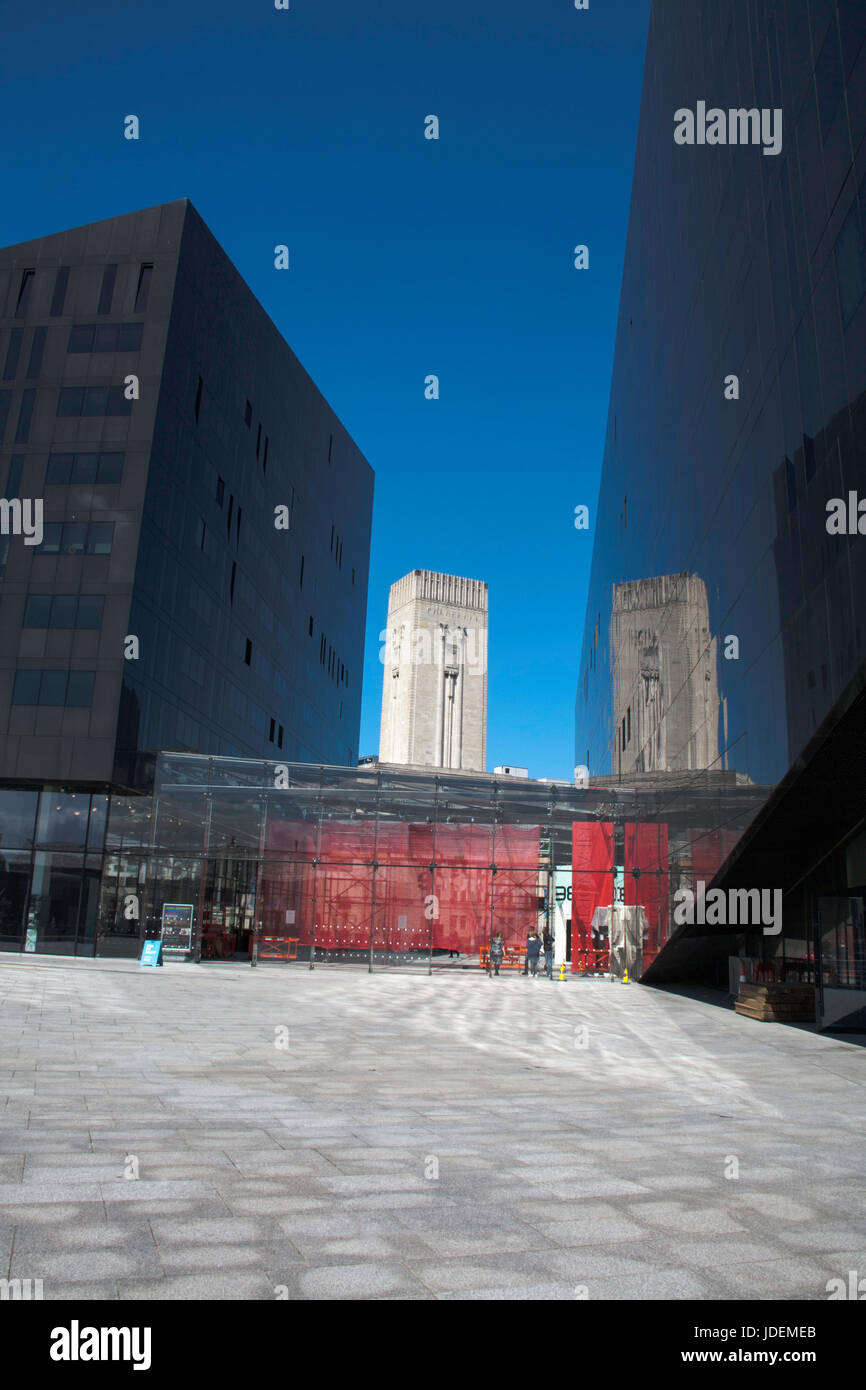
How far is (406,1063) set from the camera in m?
11.3

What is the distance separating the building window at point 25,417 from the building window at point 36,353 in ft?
2.73

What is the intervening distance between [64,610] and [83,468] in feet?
18.3

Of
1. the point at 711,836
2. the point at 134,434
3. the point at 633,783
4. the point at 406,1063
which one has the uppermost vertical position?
the point at 134,434

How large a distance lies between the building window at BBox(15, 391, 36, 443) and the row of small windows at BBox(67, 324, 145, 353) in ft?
8.03

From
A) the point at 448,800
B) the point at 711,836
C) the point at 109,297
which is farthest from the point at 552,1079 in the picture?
the point at 109,297

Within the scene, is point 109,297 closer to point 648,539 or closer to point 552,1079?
point 648,539

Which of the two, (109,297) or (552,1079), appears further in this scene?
(109,297)

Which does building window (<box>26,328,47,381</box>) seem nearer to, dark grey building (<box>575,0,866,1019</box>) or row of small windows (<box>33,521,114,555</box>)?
row of small windows (<box>33,521,114,555</box>)

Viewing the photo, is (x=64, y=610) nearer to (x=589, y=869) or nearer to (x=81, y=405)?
(x=81, y=405)

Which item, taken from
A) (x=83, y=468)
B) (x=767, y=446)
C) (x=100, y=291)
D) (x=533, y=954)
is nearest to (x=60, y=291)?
(x=100, y=291)

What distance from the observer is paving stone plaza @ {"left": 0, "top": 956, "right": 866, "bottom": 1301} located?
421 cm

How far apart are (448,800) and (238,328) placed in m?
26.9

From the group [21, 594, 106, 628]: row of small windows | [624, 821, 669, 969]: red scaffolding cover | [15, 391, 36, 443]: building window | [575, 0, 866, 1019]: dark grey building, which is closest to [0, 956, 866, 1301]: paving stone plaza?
[575, 0, 866, 1019]: dark grey building

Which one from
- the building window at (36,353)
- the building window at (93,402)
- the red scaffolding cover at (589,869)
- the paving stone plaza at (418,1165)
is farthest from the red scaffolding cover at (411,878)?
the building window at (36,353)
